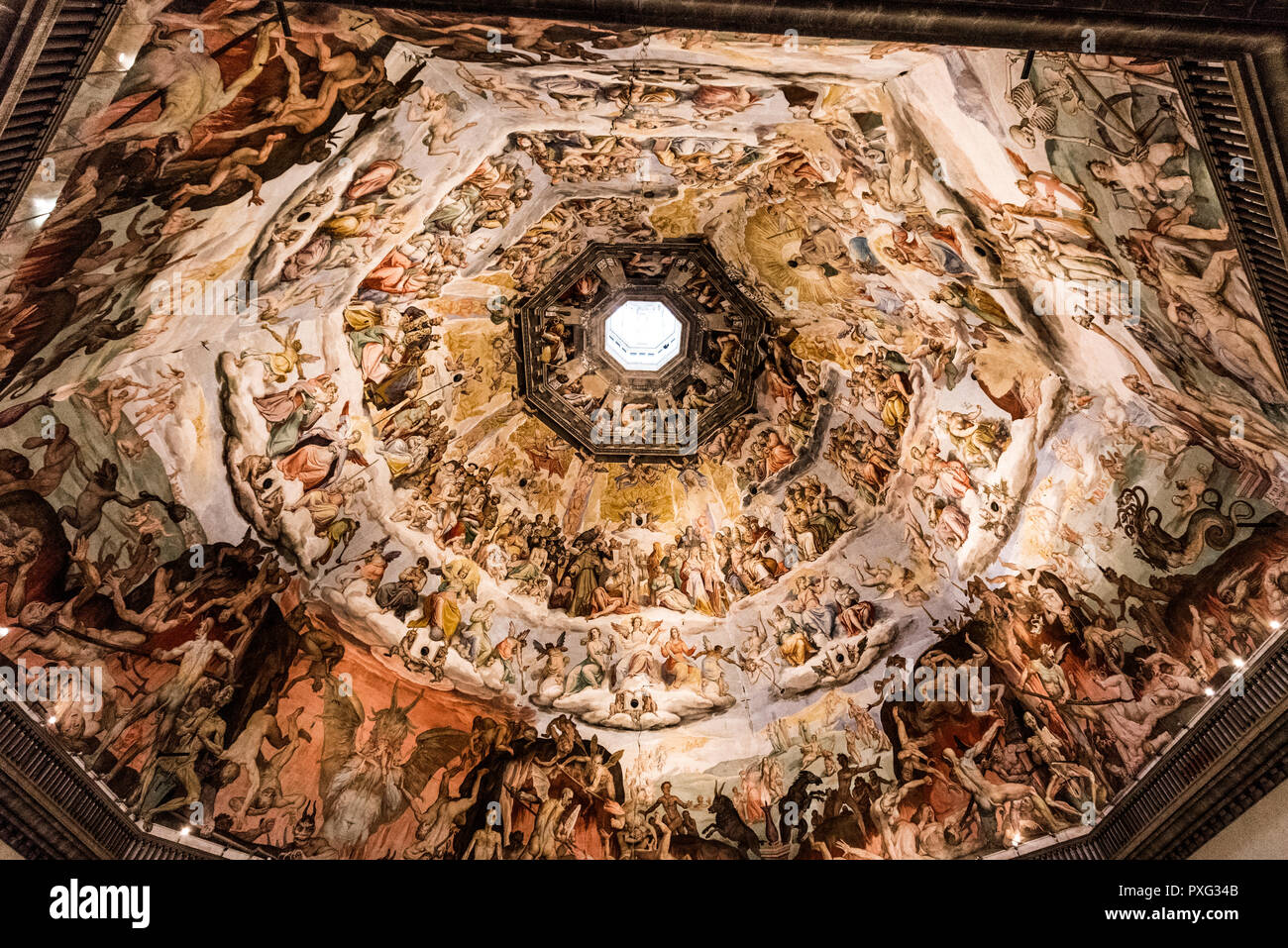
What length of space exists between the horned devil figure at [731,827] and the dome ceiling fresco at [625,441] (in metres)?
0.04

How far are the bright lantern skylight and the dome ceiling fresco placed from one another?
13 cm

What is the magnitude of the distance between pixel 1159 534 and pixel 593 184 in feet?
24.5

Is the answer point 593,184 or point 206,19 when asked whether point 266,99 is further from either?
point 593,184

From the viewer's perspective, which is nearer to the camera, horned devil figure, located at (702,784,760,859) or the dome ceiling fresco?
the dome ceiling fresco

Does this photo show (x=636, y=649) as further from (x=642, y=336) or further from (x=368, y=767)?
(x=642, y=336)

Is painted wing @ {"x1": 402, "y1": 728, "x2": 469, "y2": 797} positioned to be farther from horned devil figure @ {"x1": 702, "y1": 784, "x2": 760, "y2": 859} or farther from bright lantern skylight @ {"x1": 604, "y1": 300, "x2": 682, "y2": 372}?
bright lantern skylight @ {"x1": 604, "y1": 300, "x2": 682, "y2": 372}

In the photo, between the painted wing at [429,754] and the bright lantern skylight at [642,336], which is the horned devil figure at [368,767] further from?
the bright lantern skylight at [642,336]

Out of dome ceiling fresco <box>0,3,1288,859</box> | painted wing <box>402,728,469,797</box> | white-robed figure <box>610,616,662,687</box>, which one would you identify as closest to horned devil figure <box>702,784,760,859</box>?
dome ceiling fresco <box>0,3,1288,859</box>

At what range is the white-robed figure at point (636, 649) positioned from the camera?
15.4 metres

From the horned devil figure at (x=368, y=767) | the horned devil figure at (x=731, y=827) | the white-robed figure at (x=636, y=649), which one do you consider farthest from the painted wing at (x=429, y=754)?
the horned devil figure at (x=731, y=827)

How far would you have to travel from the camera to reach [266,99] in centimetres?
845

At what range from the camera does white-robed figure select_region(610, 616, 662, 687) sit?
15.4 metres

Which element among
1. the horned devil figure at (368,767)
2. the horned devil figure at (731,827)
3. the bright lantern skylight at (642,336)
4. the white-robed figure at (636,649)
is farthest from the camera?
the white-robed figure at (636,649)

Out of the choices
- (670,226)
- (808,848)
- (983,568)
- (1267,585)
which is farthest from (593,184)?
(808,848)
